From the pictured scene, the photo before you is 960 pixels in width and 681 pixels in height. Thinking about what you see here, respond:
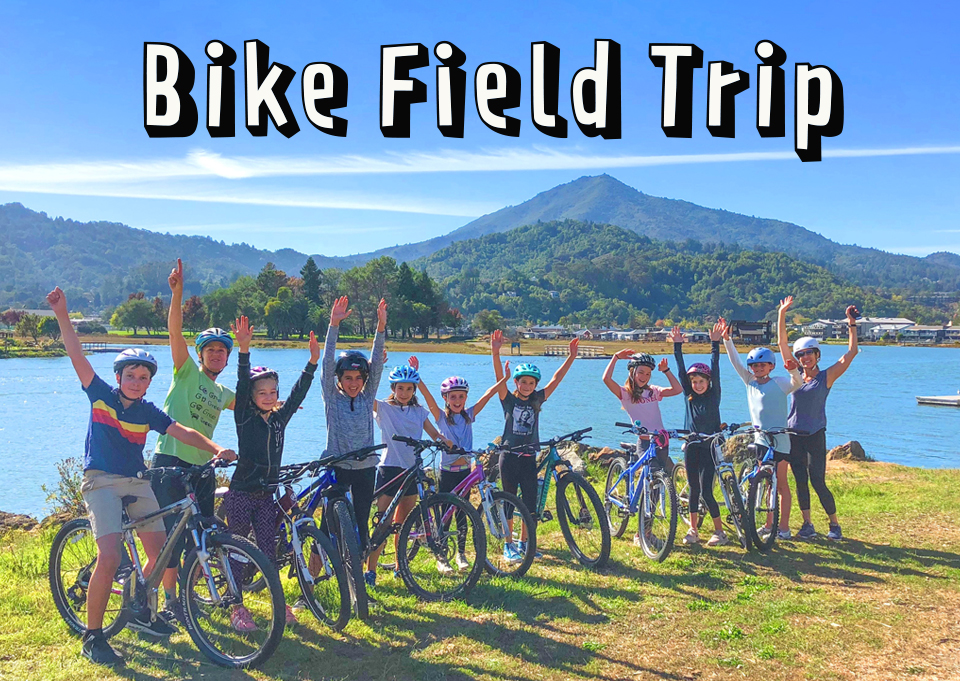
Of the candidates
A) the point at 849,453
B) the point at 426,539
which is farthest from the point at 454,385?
the point at 849,453

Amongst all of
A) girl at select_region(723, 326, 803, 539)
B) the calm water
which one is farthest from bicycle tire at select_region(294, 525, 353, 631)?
the calm water

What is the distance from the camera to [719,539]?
7.86 metres

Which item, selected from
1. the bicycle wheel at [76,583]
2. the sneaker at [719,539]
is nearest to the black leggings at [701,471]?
the sneaker at [719,539]

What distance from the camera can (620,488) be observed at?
7.79 meters

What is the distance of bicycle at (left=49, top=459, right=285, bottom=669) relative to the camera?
15.4 feet

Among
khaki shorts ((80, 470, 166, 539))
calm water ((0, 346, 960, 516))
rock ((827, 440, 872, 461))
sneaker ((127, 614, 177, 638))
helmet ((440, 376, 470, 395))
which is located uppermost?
helmet ((440, 376, 470, 395))

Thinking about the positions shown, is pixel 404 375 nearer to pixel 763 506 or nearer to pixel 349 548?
pixel 349 548

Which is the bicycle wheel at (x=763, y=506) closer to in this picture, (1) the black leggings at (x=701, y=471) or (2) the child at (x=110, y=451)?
(1) the black leggings at (x=701, y=471)

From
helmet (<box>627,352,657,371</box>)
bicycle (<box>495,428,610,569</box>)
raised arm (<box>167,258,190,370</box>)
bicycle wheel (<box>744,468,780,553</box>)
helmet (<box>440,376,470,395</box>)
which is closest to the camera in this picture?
raised arm (<box>167,258,190,370</box>)

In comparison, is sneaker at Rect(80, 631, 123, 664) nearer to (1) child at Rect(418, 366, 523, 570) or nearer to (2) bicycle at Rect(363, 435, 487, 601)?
(2) bicycle at Rect(363, 435, 487, 601)

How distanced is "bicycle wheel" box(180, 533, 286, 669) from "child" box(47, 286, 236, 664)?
0.39 m

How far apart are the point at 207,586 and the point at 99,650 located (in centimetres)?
81

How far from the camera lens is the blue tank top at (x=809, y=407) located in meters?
7.92

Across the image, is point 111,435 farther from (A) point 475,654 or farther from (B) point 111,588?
(A) point 475,654
